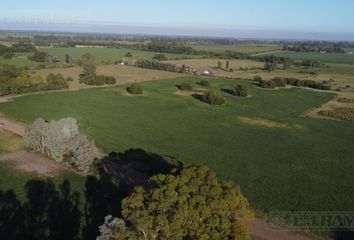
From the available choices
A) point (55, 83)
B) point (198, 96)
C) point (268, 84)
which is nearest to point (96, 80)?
point (55, 83)

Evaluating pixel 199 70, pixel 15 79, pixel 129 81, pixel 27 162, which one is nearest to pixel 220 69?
pixel 199 70

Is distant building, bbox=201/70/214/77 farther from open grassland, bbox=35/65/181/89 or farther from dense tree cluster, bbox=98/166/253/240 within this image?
dense tree cluster, bbox=98/166/253/240

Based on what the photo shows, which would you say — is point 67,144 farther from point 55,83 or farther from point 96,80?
point 96,80

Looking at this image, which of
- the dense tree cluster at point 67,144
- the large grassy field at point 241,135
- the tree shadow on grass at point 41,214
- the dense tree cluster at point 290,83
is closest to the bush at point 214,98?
the large grassy field at point 241,135

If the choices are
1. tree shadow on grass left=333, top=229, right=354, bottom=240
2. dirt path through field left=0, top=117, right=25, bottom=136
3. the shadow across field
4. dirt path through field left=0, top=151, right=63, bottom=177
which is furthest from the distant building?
tree shadow on grass left=333, top=229, right=354, bottom=240

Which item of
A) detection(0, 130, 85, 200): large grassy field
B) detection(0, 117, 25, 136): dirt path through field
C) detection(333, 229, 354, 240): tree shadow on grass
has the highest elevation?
detection(0, 130, 85, 200): large grassy field

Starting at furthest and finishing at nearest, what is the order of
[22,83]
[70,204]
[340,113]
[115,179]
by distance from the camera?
1. [22,83]
2. [340,113]
3. [115,179]
4. [70,204]

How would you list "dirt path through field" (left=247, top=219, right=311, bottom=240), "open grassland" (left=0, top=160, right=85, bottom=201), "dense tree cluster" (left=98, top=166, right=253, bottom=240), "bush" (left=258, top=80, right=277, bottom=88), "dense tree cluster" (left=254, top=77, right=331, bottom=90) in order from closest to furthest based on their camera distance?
1. "dense tree cluster" (left=98, top=166, right=253, bottom=240)
2. "dirt path through field" (left=247, top=219, right=311, bottom=240)
3. "open grassland" (left=0, top=160, right=85, bottom=201)
4. "bush" (left=258, top=80, right=277, bottom=88)
5. "dense tree cluster" (left=254, top=77, right=331, bottom=90)
